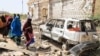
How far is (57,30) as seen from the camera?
12.1m

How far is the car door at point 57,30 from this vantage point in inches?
456

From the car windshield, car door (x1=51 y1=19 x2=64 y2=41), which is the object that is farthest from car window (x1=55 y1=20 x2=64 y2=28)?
the car windshield

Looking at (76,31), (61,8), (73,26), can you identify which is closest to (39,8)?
(61,8)

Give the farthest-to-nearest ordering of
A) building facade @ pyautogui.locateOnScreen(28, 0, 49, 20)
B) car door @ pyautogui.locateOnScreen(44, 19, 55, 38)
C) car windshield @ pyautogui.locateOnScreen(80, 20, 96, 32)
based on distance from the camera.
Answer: building facade @ pyautogui.locateOnScreen(28, 0, 49, 20) < car door @ pyautogui.locateOnScreen(44, 19, 55, 38) < car windshield @ pyautogui.locateOnScreen(80, 20, 96, 32)

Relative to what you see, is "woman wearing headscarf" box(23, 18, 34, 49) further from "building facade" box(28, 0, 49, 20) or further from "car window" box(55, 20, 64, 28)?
"building facade" box(28, 0, 49, 20)

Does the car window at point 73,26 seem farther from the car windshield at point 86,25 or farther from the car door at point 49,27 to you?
the car door at point 49,27

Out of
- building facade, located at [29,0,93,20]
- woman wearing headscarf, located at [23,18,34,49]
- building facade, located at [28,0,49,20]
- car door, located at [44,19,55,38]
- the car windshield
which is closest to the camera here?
the car windshield

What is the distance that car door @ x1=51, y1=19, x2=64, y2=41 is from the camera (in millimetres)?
11593

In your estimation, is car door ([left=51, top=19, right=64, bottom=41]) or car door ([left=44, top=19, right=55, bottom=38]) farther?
car door ([left=44, top=19, right=55, bottom=38])

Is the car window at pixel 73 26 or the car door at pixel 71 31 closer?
the car door at pixel 71 31

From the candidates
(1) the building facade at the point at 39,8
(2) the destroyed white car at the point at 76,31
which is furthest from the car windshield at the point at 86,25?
(1) the building facade at the point at 39,8

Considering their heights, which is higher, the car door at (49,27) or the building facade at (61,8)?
the building facade at (61,8)

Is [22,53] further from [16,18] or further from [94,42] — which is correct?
[94,42]

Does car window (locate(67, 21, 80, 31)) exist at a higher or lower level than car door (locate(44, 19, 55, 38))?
higher
